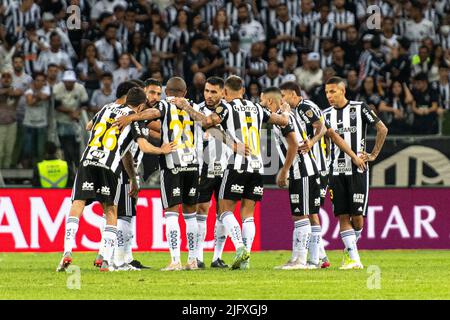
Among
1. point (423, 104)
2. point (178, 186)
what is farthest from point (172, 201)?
point (423, 104)

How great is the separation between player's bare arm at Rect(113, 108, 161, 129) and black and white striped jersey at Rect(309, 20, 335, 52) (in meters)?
10.8

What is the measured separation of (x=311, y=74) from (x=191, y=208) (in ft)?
29.8

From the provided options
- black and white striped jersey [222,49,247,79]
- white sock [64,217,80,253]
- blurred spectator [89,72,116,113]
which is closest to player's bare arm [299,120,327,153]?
white sock [64,217,80,253]

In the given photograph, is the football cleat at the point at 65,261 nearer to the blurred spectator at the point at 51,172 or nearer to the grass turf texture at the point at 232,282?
the grass turf texture at the point at 232,282

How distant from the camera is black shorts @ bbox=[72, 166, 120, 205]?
49.1 ft

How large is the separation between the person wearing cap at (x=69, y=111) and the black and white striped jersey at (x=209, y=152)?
3.99 m

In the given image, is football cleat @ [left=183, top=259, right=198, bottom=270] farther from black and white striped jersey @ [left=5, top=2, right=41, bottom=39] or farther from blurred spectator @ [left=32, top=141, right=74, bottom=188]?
black and white striped jersey @ [left=5, top=2, right=41, bottom=39]

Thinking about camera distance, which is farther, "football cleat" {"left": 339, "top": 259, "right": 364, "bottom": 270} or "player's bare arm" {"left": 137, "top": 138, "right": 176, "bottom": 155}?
"football cleat" {"left": 339, "top": 259, "right": 364, "bottom": 270}

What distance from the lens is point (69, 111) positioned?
2083 centimetres

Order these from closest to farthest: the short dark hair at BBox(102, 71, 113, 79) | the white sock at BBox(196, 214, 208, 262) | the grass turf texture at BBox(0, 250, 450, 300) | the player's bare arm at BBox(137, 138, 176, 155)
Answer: the grass turf texture at BBox(0, 250, 450, 300) < the player's bare arm at BBox(137, 138, 176, 155) < the white sock at BBox(196, 214, 208, 262) < the short dark hair at BBox(102, 71, 113, 79)

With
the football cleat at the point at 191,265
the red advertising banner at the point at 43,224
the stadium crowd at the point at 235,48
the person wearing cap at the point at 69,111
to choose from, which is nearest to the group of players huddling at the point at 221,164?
the football cleat at the point at 191,265

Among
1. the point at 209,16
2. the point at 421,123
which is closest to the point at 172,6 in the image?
the point at 209,16

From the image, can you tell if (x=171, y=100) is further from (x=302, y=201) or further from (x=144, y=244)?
(x=144, y=244)

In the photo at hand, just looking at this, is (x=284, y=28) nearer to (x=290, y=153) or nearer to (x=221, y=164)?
(x=221, y=164)
